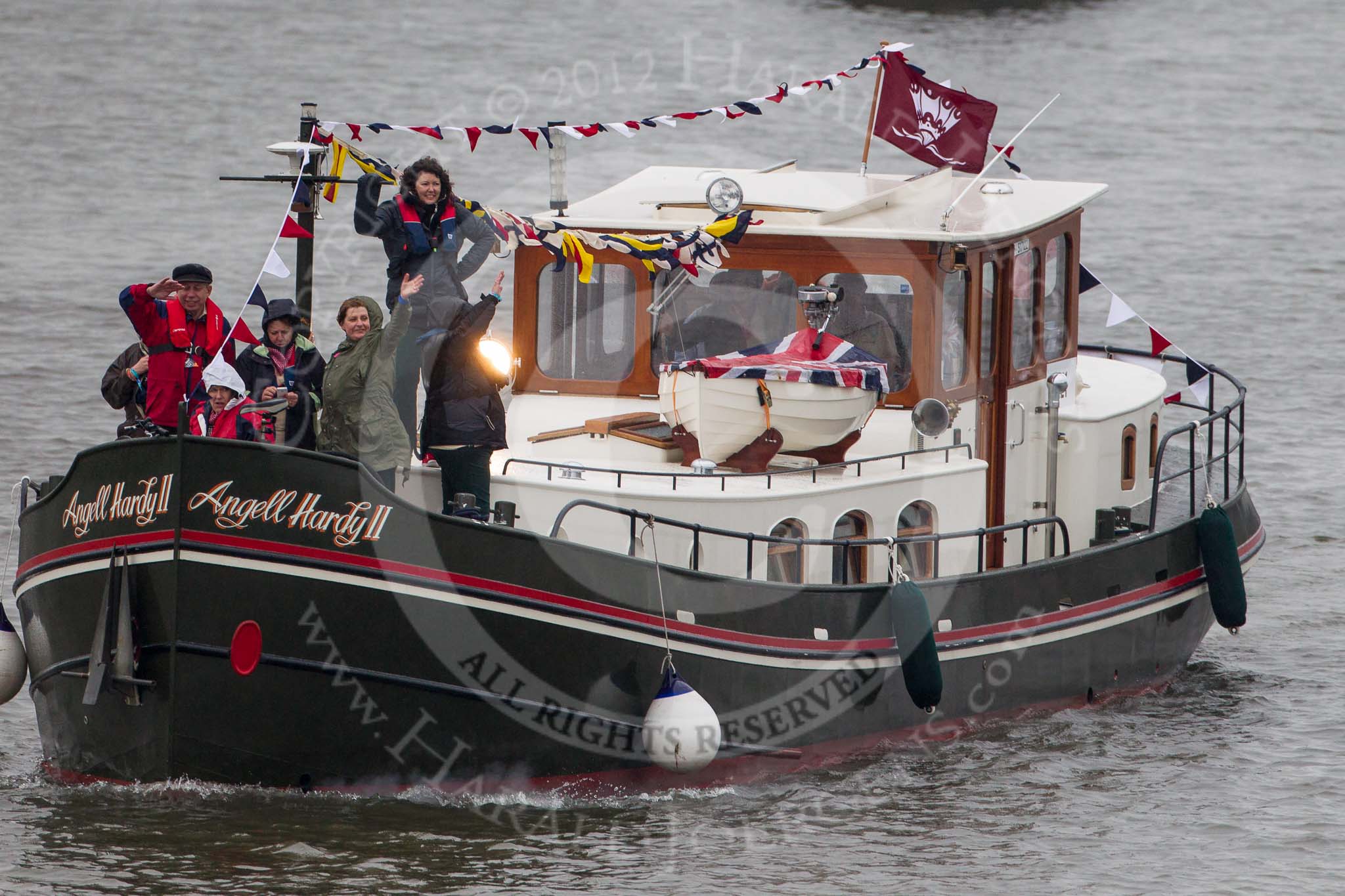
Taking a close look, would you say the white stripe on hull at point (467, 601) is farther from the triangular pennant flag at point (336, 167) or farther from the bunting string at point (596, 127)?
the bunting string at point (596, 127)

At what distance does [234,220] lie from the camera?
1054 inches

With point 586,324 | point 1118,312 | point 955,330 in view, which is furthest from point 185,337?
point 1118,312

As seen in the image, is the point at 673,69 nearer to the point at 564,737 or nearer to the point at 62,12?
the point at 62,12

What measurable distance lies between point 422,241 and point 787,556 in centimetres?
244

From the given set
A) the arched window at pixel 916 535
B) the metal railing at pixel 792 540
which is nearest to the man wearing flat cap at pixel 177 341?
the metal railing at pixel 792 540

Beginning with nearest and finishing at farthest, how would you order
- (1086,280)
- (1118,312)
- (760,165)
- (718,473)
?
(718,473)
(1118,312)
(1086,280)
(760,165)

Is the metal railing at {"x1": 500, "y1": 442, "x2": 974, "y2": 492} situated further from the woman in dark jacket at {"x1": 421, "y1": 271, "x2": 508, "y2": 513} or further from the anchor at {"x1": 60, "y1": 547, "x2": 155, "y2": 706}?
the anchor at {"x1": 60, "y1": 547, "x2": 155, "y2": 706}

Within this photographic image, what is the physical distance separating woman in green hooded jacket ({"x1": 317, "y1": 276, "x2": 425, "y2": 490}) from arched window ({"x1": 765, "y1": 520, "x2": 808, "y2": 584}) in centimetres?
192

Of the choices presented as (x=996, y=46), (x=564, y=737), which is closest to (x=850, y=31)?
(x=996, y=46)

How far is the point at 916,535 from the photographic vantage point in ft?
36.1

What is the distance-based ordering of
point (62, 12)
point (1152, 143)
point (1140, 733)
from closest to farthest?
point (1140, 733) → point (1152, 143) → point (62, 12)

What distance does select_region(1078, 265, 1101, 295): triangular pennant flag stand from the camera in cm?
1319

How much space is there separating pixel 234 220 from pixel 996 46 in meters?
20.2

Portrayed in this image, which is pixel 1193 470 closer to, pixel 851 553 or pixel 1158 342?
pixel 1158 342
